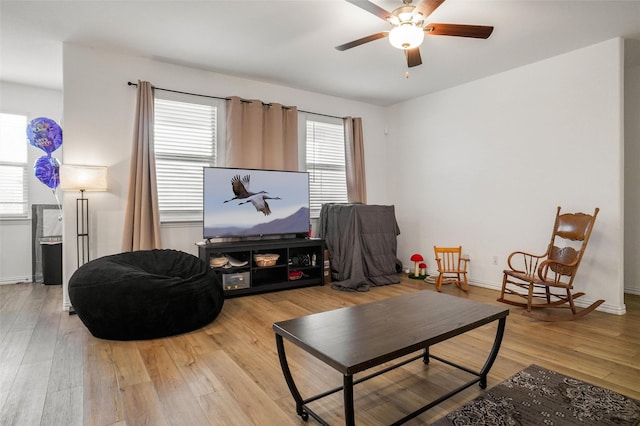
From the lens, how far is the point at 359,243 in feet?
15.1

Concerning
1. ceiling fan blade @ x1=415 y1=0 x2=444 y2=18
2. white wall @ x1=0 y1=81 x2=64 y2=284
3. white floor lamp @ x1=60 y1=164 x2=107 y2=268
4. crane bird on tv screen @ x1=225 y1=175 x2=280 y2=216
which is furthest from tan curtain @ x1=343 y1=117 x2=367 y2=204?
white wall @ x1=0 y1=81 x2=64 y2=284

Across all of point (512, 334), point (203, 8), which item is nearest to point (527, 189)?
point (512, 334)

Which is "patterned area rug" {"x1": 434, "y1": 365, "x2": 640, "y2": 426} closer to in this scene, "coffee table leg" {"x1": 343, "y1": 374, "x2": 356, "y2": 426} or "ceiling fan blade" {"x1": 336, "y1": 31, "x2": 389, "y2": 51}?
"coffee table leg" {"x1": 343, "y1": 374, "x2": 356, "y2": 426}

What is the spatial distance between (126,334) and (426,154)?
4427 millimetres

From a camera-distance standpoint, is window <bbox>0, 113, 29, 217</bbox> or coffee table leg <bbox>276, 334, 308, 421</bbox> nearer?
coffee table leg <bbox>276, 334, 308, 421</bbox>

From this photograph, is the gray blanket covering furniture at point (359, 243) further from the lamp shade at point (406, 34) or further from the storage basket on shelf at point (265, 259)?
the lamp shade at point (406, 34)

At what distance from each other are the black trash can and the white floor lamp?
4.58ft

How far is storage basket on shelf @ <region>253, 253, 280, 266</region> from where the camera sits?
4203 millimetres

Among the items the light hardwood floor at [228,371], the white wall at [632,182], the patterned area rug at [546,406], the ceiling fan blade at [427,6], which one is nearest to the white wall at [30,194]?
the light hardwood floor at [228,371]

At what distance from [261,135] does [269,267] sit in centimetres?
171

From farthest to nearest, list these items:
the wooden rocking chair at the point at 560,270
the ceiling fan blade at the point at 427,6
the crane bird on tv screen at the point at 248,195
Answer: the crane bird on tv screen at the point at 248,195 < the wooden rocking chair at the point at 560,270 < the ceiling fan blade at the point at 427,6

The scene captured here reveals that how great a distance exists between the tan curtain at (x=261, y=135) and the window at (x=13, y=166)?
2.90 meters

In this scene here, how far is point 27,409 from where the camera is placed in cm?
179

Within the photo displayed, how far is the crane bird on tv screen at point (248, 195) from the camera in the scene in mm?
4184
